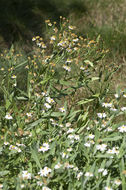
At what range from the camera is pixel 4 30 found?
4465 millimetres

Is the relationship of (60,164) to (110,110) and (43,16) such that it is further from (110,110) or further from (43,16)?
(43,16)

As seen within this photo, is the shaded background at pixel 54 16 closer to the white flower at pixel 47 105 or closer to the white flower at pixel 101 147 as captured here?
the white flower at pixel 47 105

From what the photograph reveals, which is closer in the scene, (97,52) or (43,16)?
(97,52)

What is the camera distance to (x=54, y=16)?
4.61 metres

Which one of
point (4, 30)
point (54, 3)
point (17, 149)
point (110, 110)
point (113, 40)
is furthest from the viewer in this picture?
point (54, 3)

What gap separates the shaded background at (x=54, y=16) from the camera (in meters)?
4.28

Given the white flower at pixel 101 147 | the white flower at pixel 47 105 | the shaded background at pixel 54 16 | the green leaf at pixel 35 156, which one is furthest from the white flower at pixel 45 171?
the shaded background at pixel 54 16

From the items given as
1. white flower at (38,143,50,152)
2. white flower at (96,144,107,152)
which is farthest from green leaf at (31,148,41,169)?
white flower at (96,144,107,152)

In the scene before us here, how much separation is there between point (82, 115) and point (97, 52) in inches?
19.0

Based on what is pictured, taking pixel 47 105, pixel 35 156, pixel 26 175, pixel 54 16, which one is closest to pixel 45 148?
pixel 35 156

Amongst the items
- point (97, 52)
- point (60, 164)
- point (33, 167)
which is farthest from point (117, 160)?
point (97, 52)

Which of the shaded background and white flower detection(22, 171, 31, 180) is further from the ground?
the shaded background

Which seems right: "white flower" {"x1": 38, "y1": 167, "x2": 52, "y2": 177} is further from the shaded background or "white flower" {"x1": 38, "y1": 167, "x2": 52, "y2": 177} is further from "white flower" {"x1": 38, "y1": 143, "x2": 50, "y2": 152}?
the shaded background

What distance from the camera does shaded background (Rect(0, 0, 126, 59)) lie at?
4.28 m
